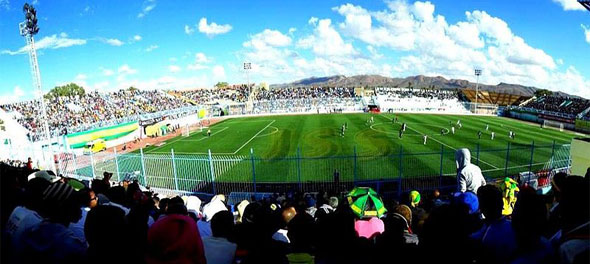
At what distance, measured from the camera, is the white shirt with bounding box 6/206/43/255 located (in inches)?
132

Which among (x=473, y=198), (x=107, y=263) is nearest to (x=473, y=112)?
(x=473, y=198)

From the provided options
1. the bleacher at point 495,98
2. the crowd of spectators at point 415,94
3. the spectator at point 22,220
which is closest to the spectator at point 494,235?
the spectator at point 22,220

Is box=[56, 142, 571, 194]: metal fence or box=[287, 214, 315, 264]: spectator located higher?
box=[287, 214, 315, 264]: spectator

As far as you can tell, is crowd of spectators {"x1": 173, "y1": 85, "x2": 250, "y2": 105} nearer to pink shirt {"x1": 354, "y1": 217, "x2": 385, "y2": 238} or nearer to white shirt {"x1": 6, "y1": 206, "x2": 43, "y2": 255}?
pink shirt {"x1": 354, "y1": 217, "x2": 385, "y2": 238}

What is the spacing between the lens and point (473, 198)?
5234 millimetres

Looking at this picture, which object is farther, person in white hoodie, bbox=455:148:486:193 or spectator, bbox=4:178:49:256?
person in white hoodie, bbox=455:148:486:193

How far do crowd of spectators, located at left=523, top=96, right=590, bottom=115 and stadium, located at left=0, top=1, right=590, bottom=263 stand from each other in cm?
41

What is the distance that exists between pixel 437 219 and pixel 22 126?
137 ft

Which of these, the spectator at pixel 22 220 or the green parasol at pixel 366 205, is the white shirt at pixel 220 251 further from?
the green parasol at pixel 366 205

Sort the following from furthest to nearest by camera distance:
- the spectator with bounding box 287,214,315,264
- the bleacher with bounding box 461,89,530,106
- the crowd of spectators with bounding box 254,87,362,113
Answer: the bleacher with bounding box 461,89,530,106 → the crowd of spectators with bounding box 254,87,362,113 → the spectator with bounding box 287,214,315,264

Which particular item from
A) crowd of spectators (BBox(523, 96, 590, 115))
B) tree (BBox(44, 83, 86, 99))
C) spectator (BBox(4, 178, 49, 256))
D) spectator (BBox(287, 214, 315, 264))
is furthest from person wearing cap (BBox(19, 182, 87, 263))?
tree (BBox(44, 83, 86, 99))

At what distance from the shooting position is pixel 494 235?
3.47 meters

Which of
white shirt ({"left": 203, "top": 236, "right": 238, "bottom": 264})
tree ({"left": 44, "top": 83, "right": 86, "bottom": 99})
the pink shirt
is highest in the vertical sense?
tree ({"left": 44, "top": 83, "right": 86, "bottom": 99})

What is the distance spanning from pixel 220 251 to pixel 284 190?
41.4 feet
